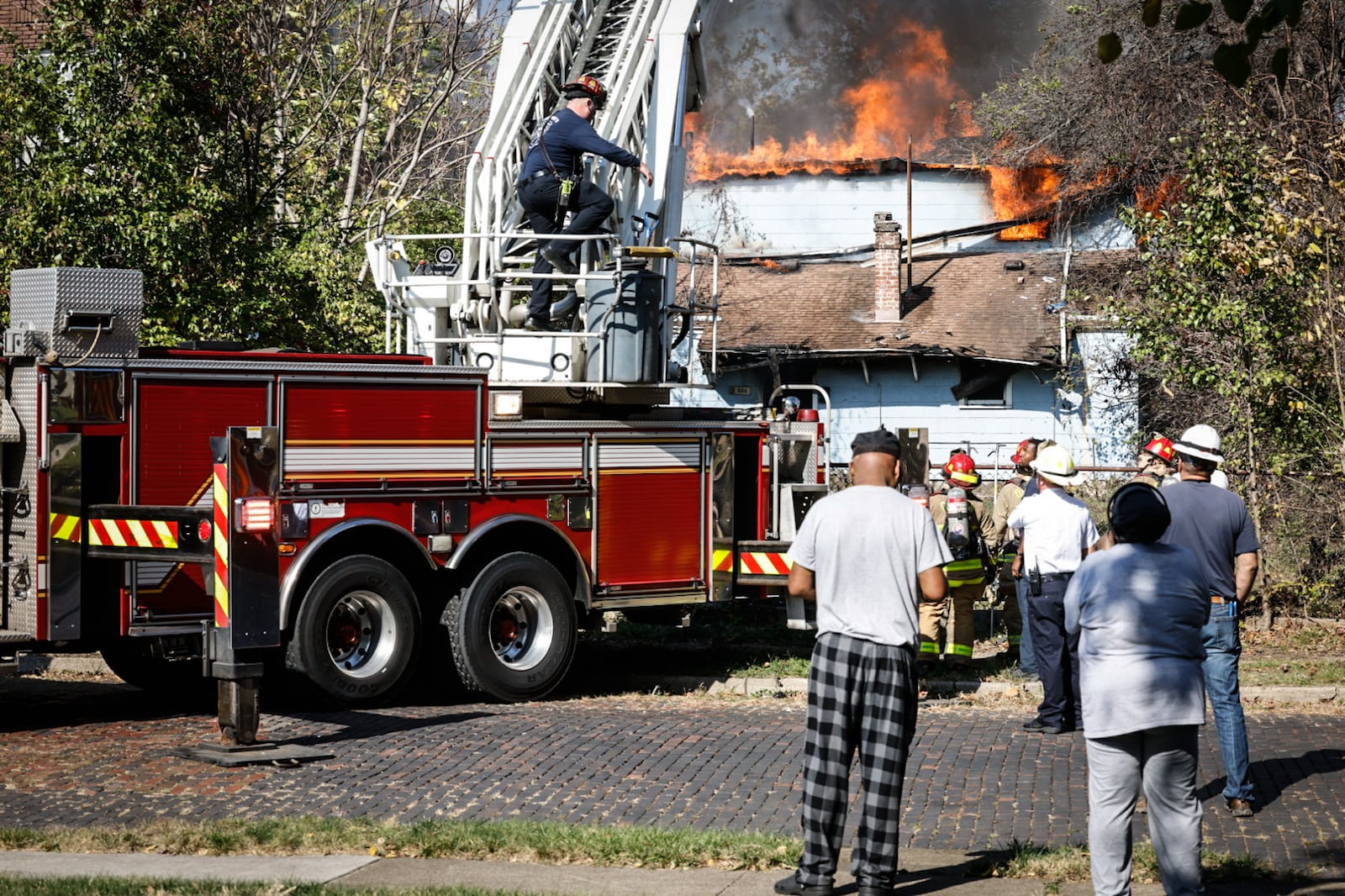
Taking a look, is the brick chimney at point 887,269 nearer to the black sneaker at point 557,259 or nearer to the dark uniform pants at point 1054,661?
the black sneaker at point 557,259

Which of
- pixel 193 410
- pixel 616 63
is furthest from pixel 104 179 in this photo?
Result: pixel 193 410

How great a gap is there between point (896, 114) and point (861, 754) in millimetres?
41468

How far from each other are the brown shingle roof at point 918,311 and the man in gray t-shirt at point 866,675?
26.0 m

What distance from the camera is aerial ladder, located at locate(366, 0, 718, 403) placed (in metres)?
12.1

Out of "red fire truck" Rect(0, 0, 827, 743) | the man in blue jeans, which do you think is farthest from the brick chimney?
the man in blue jeans

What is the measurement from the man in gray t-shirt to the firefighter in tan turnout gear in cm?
613

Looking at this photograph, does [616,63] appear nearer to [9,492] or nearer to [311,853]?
[9,492]

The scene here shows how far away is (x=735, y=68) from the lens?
47.7 m

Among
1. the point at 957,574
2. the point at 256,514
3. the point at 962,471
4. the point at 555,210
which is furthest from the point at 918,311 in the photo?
the point at 256,514

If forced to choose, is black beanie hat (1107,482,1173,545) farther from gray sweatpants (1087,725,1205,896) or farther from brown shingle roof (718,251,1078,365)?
brown shingle roof (718,251,1078,365)

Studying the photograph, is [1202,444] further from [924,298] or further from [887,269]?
[924,298]

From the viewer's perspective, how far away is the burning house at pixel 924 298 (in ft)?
105

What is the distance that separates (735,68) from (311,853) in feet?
140

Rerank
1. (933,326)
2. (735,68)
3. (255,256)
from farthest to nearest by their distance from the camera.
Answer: (735,68)
(933,326)
(255,256)
